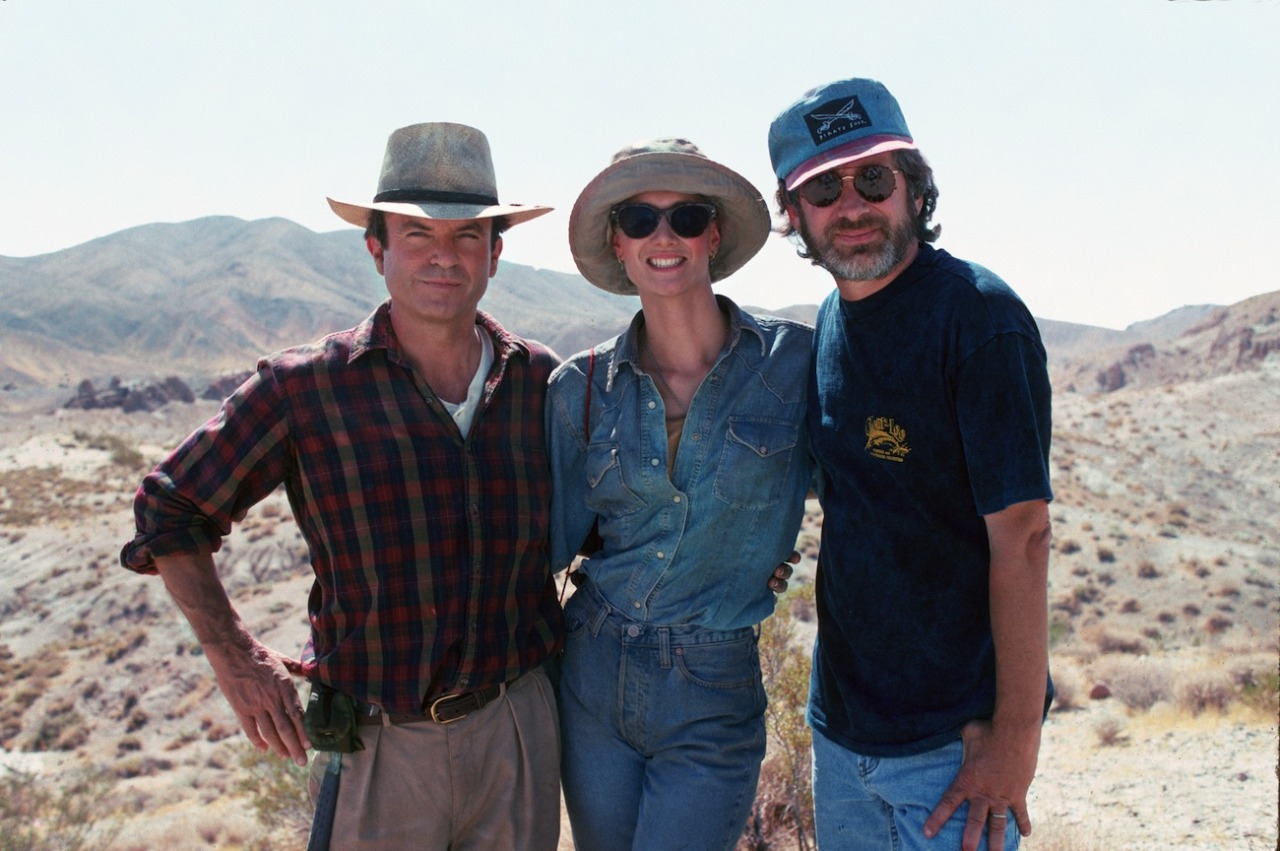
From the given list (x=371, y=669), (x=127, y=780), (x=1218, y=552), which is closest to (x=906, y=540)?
(x=371, y=669)

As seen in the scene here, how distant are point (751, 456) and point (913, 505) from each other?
0.65m

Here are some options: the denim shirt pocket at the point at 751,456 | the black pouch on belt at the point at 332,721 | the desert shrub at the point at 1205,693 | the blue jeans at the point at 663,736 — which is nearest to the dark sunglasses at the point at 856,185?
the denim shirt pocket at the point at 751,456

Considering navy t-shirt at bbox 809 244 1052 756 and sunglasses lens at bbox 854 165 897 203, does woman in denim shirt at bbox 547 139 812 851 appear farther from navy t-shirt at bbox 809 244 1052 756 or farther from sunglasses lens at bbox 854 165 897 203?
sunglasses lens at bbox 854 165 897 203

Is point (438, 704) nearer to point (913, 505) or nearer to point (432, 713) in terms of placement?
point (432, 713)

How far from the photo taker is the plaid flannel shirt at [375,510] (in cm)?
290

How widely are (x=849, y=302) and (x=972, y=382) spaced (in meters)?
0.54

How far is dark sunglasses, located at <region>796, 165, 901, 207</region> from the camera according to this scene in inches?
105

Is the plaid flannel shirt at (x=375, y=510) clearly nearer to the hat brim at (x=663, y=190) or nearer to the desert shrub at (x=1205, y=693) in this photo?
the hat brim at (x=663, y=190)

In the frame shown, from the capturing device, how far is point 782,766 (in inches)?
261

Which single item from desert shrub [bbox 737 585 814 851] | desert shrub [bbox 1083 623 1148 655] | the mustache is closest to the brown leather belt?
the mustache

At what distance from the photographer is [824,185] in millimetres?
2721

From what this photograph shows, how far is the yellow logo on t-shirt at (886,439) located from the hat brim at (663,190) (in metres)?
1.08

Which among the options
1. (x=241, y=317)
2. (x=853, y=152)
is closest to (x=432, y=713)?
(x=853, y=152)

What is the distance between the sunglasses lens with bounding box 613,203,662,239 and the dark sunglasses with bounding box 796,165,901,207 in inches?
23.1
